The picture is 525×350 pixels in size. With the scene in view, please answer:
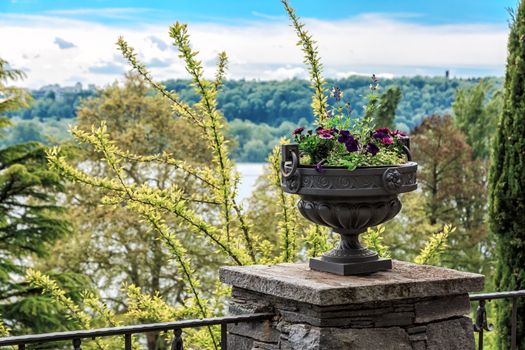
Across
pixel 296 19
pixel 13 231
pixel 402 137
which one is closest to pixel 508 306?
pixel 296 19

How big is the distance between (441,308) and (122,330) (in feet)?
3.95

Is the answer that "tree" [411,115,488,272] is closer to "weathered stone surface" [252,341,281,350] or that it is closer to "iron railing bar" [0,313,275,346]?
"weathered stone surface" [252,341,281,350]

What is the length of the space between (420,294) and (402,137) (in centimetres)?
65

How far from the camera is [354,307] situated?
8.89ft

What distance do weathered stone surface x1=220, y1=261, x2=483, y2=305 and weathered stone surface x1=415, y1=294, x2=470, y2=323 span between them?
0.17ft

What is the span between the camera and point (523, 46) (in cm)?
741

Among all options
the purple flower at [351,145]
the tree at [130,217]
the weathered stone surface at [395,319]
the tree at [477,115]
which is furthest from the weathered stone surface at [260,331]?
the tree at [477,115]

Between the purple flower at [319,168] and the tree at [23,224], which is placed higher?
the purple flower at [319,168]

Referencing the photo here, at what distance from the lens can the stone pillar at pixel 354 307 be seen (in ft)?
8.80

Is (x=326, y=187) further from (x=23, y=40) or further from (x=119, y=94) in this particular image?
(x=23, y=40)

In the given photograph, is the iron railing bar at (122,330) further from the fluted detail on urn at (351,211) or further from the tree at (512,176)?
the tree at (512,176)

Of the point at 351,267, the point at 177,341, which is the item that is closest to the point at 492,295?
the point at 351,267

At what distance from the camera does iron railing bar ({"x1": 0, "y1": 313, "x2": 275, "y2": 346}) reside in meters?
2.49

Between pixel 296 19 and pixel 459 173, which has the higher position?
pixel 296 19
